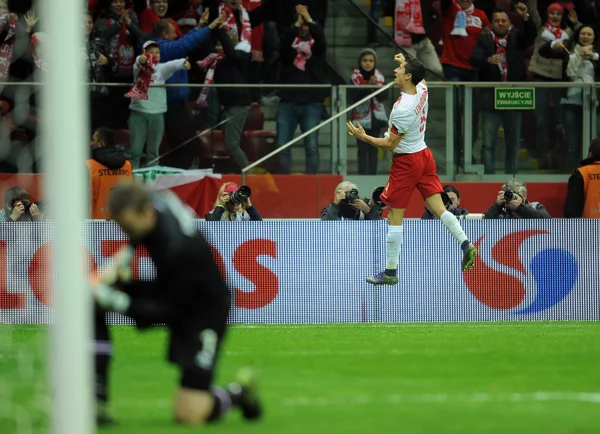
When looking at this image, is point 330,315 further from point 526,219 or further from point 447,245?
point 526,219

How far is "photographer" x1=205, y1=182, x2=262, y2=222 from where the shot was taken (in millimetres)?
16422

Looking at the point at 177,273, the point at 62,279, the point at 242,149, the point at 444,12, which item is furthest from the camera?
the point at 444,12

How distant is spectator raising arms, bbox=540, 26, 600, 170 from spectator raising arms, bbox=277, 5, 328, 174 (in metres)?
3.64

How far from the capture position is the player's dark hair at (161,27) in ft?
62.6

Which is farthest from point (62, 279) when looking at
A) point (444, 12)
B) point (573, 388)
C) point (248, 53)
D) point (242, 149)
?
point (444, 12)

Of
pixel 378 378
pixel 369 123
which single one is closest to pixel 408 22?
pixel 369 123

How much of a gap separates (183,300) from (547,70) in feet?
44.1

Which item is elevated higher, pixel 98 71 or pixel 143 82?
pixel 98 71

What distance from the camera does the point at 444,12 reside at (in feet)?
71.1

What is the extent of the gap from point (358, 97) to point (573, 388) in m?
9.59

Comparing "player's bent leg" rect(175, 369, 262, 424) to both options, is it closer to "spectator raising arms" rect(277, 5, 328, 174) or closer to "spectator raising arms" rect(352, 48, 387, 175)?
"spectator raising arms" rect(277, 5, 328, 174)

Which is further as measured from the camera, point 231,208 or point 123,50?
point 123,50

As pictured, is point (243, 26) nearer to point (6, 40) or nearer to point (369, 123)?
point (369, 123)

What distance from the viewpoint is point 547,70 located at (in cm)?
2025
